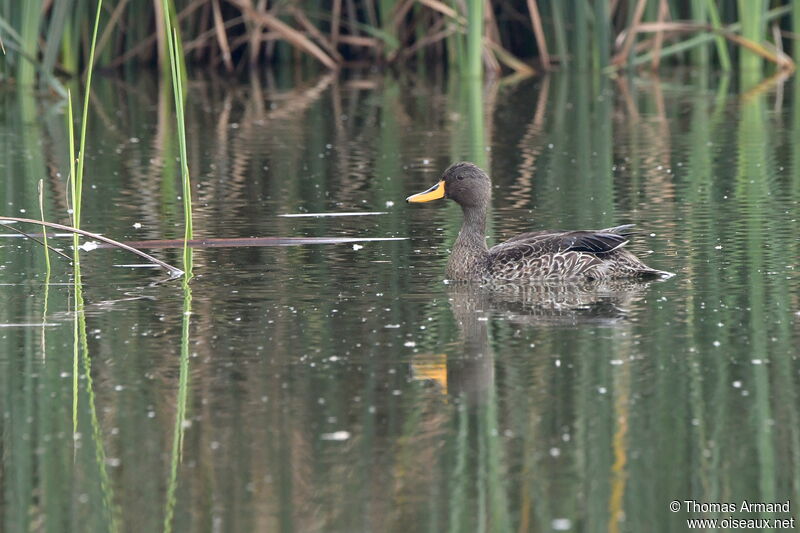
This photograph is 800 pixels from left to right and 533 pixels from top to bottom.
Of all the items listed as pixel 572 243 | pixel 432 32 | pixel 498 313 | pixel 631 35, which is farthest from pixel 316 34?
pixel 498 313

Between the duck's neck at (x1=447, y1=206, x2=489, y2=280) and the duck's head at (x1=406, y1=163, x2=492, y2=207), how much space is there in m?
0.21

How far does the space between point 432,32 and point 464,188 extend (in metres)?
15.1

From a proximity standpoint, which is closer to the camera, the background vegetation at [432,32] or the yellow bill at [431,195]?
the yellow bill at [431,195]

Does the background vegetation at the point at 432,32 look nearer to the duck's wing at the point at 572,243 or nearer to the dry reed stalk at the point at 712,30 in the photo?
the dry reed stalk at the point at 712,30

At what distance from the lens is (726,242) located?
11078 mm

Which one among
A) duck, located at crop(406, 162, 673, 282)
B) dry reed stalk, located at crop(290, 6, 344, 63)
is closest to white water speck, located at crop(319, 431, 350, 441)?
duck, located at crop(406, 162, 673, 282)

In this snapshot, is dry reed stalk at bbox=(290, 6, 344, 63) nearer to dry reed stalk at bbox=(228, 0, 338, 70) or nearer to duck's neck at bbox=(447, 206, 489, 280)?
dry reed stalk at bbox=(228, 0, 338, 70)

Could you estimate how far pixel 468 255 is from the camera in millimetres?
10266

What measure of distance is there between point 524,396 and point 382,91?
1779cm

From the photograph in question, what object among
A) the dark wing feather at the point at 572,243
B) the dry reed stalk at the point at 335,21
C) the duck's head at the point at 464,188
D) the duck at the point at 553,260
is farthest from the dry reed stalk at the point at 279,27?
the dark wing feather at the point at 572,243

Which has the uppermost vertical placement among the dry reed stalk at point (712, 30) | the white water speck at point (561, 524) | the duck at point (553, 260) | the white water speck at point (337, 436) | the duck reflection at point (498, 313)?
the dry reed stalk at point (712, 30)

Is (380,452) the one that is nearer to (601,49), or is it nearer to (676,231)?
(676,231)

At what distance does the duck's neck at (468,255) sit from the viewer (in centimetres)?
1019

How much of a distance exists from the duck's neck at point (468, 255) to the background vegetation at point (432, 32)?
11.2m
